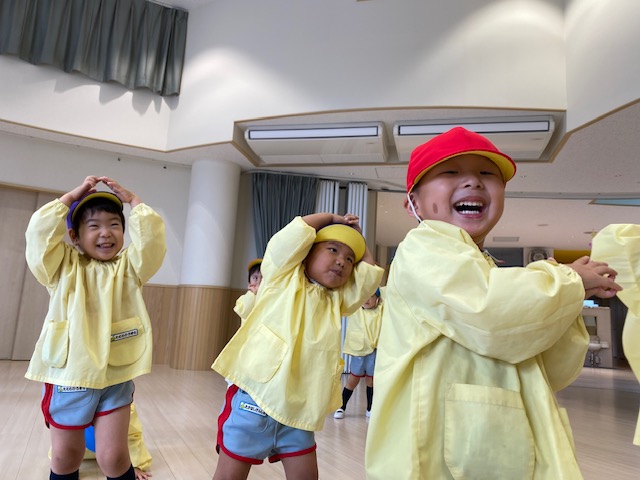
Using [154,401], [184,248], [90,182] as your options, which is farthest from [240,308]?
[184,248]

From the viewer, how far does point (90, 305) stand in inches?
66.1

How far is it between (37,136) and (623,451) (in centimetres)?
688

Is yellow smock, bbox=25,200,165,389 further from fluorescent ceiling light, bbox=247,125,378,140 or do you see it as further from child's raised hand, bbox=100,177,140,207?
fluorescent ceiling light, bbox=247,125,378,140

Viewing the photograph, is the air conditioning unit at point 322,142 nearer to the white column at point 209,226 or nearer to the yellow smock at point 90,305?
the white column at point 209,226

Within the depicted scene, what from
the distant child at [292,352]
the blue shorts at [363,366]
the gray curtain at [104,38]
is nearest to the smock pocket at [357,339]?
the blue shorts at [363,366]

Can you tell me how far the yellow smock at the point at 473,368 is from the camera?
68cm

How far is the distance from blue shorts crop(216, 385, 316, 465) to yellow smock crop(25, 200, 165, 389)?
0.47 meters

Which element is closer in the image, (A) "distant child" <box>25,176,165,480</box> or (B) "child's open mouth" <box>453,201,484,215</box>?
(B) "child's open mouth" <box>453,201,484,215</box>

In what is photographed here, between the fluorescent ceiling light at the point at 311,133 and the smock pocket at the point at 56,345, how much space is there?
13.3 ft

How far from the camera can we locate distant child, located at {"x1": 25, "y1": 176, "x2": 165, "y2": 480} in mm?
1556

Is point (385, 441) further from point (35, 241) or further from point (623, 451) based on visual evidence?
point (623, 451)

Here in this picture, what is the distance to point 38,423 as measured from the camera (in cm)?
293

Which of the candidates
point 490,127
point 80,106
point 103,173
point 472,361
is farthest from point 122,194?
point 103,173

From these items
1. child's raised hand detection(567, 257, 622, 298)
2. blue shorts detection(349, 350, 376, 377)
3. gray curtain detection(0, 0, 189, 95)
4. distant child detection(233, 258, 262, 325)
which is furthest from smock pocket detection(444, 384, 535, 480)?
gray curtain detection(0, 0, 189, 95)
